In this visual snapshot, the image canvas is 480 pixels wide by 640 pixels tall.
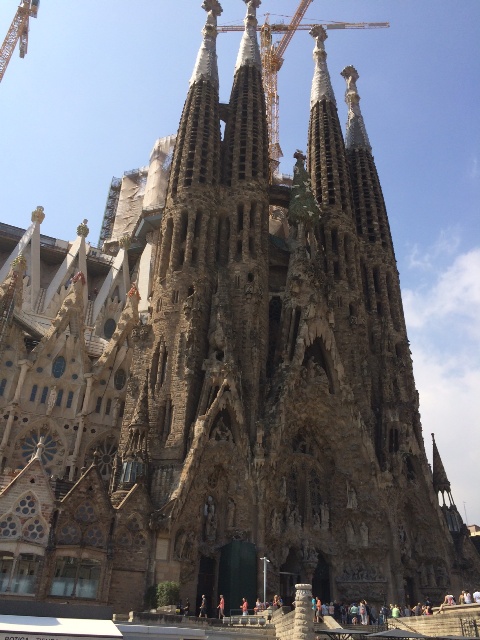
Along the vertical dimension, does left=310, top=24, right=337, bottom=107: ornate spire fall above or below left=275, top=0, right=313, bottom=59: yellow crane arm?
below

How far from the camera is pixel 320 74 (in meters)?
52.8

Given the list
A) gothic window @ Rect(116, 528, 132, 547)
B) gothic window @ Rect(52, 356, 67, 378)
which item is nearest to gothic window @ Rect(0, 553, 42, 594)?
gothic window @ Rect(116, 528, 132, 547)

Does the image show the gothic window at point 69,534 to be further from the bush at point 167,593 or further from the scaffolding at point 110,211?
the scaffolding at point 110,211

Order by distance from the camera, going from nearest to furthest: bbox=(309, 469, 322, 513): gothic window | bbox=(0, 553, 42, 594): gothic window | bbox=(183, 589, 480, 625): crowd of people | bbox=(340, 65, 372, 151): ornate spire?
bbox=(183, 589, 480, 625): crowd of people, bbox=(0, 553, 42, 594): gothic window, bbox=(309, 469, 322, 513): gothic window, bbox=(340, 65, 372, 151): ornate spire

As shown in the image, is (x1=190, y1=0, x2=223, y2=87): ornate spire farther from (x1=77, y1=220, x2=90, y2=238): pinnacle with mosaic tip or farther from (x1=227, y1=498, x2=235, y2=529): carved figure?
(x1=227, y1=498, x2=235, y2=529): carved figure

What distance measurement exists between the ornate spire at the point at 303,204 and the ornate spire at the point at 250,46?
11394 mm

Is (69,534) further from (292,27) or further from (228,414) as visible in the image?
(292,27)

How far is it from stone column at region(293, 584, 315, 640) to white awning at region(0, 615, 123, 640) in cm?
538

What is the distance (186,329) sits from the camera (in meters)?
30.5

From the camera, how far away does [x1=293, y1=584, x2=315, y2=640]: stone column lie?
1688 cm

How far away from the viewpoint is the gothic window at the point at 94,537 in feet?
76.5

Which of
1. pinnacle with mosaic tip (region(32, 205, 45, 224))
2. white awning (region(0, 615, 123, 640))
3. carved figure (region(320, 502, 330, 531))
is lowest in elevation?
white awning (region(0, 615, 123, 640))

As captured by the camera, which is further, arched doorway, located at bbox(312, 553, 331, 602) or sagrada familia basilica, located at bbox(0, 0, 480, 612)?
arched doorway, located at bbox(312, 553, 331, 602)

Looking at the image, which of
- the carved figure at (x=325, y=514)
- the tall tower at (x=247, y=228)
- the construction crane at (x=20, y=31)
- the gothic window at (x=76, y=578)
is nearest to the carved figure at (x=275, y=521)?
the carved figure at (x=325, y=514)
